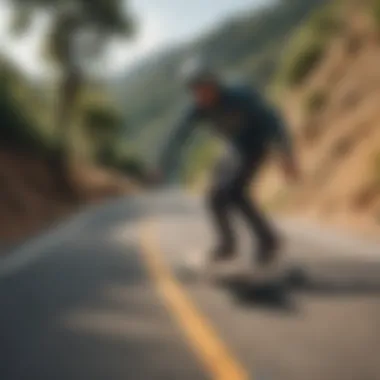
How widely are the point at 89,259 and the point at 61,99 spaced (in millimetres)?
35971

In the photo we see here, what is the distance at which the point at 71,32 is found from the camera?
46.6 m

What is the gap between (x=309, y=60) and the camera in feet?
134

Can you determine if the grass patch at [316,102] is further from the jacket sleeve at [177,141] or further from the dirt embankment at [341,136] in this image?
the jacket sleeve at [177,141]

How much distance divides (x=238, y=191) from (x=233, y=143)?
448 mm

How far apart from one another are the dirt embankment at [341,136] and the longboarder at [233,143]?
25.8 feet

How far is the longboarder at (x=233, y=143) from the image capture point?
26.2 feet

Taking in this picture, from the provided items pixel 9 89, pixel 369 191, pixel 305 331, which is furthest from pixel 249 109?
pixel 9 89

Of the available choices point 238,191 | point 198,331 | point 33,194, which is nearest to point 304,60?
point 33,194

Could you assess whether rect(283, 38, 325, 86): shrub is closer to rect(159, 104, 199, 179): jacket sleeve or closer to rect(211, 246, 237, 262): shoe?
rect(211, 246, 237, 262): shoe

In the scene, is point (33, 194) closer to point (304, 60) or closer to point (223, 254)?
point (304, 60)

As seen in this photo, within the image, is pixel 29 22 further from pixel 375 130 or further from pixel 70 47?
pixel 375 130

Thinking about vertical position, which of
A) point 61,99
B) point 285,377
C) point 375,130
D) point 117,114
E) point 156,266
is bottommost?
point 285,377

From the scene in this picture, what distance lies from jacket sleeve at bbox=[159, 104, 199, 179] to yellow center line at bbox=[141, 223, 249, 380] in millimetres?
1176

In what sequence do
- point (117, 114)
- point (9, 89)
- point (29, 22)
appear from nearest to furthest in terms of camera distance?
point (9, 89)
point (29, 22)
point (117, 114)
